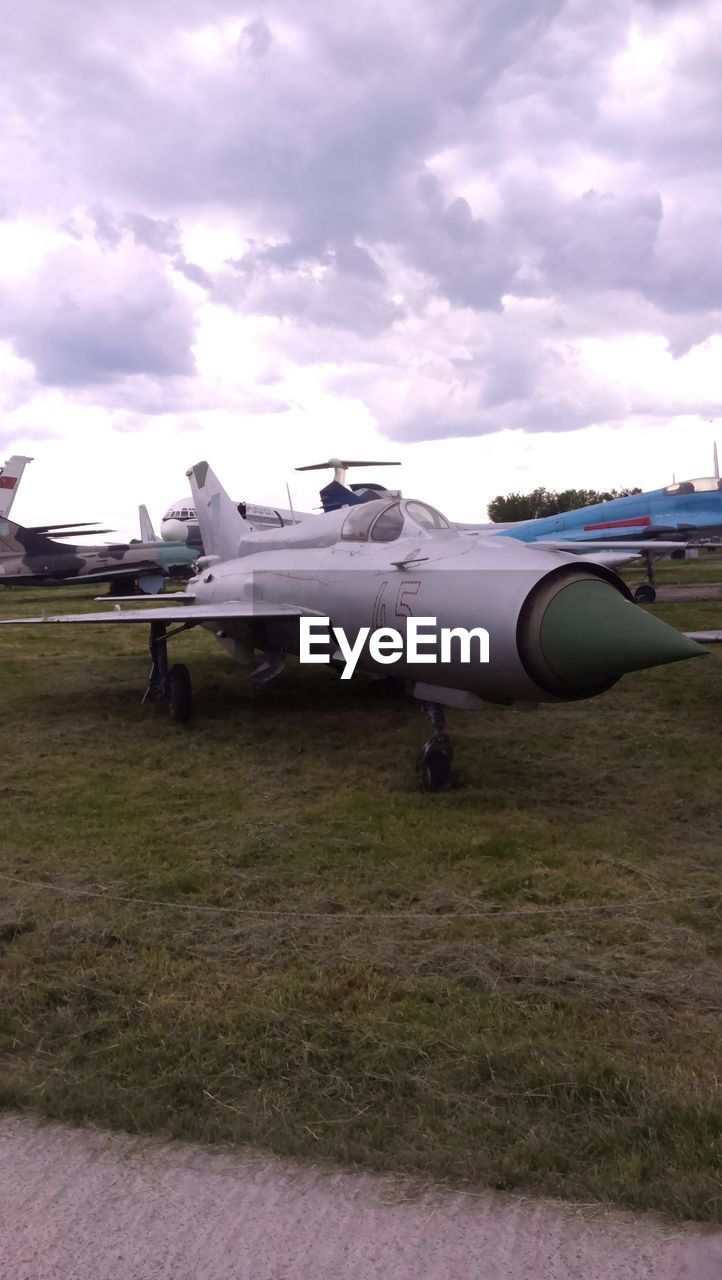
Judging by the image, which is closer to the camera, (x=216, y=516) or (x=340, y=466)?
(x=216, y=516)

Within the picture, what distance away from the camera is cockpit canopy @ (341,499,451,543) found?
736 centimetres

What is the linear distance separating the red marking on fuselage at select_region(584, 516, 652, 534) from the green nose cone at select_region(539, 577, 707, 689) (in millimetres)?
20293

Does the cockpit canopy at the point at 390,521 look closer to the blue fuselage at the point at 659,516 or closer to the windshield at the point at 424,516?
the windshield at the point at 424,516

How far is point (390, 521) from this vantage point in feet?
24.7

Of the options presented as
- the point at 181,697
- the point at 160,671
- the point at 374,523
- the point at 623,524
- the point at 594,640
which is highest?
the point at 623,524

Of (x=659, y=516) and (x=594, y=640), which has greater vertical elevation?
(x=659, y=516)

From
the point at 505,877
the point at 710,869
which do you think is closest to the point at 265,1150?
the point at 505,877

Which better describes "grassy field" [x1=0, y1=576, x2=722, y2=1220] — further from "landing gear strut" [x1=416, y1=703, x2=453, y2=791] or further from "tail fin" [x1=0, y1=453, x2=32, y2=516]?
"tail fin" [x1=0, y1=453, x2=32, y2=516]

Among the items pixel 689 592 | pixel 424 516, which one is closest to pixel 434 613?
pixel 424 516

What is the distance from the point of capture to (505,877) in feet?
15.1

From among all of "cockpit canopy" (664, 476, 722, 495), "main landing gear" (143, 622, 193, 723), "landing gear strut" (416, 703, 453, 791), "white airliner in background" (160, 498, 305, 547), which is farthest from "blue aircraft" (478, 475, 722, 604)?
"landing gear strut" (416, 703, 453, 791)

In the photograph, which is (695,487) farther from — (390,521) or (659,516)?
(390,521)

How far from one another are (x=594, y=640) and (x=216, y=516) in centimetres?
921

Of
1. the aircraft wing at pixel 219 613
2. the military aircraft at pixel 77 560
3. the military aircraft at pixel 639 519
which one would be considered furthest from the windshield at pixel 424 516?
the military aircraft at pixel 77 560
